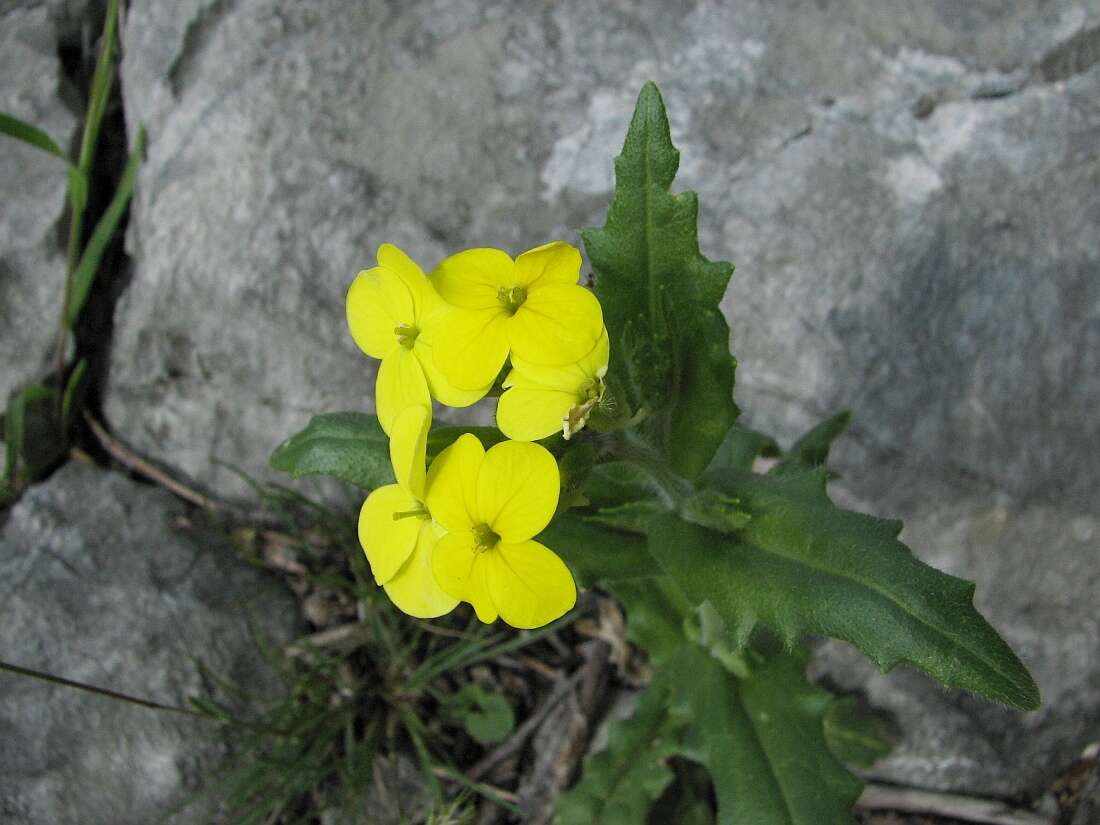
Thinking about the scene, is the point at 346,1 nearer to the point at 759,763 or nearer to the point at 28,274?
the point at 28,274

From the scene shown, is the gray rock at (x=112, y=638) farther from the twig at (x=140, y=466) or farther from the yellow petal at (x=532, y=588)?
the yellow petal at (x=532, y=588)

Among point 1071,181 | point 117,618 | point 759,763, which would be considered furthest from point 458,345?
point 1071,181

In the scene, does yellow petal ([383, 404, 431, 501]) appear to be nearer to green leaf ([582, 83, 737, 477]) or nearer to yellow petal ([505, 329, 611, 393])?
yellow petal ([505, 329, 611, 393])

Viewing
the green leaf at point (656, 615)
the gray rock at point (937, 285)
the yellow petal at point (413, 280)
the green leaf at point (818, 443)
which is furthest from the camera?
the gray rock at point (937, 285)

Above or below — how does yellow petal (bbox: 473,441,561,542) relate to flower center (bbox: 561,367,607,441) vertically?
below

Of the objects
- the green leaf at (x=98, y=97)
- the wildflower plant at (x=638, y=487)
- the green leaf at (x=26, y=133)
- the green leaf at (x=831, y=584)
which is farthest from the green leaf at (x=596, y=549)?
the green leaf at (x=98, y=97)

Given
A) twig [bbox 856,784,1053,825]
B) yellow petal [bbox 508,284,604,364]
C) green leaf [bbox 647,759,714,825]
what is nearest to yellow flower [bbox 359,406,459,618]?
yellow petal [bbox 508,284,604,364]
